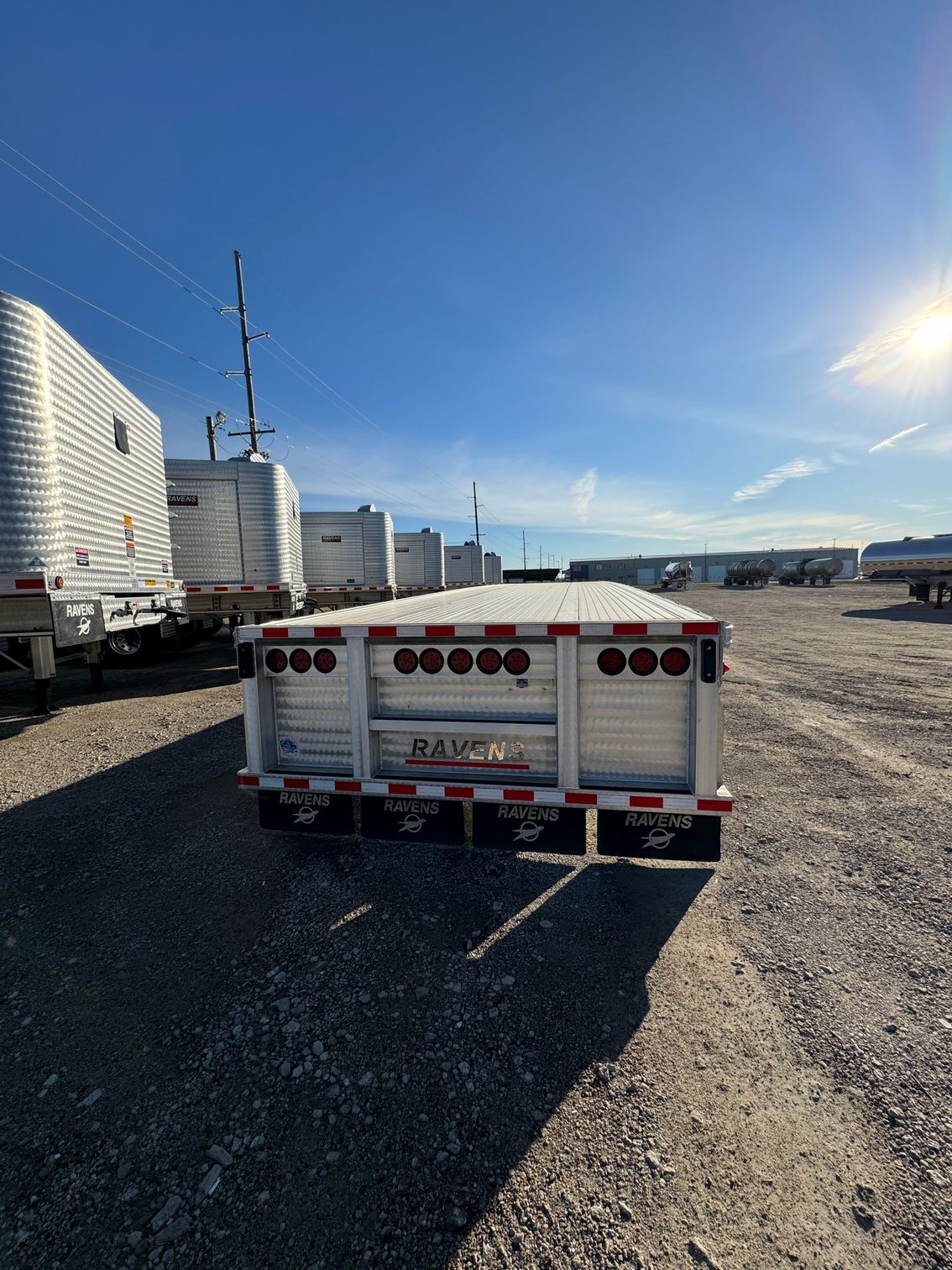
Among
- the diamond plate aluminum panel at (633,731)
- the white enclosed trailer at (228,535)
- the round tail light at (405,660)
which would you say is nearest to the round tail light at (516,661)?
the diamond plate aluminum panel at (633,731)

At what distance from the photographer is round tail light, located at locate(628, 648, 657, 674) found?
2.81 m

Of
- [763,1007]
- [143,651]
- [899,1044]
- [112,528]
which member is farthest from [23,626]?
[899,1044]

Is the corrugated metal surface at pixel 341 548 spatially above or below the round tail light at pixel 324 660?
above

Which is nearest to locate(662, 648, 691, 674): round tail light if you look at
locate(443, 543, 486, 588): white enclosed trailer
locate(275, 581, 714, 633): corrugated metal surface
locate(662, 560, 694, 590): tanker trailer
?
locate(275, 581, 714, 633): corrugated metal surface

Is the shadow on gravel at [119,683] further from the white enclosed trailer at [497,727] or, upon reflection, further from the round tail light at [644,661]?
the round tail light at [644,661]

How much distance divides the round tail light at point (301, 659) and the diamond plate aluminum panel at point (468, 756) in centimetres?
65

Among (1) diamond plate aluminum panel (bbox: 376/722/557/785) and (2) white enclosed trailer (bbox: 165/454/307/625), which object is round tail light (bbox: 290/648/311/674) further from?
(2) white enclosed trailer (bbox: 165/454/307/625)

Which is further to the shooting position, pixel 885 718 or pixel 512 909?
pixel 885 718

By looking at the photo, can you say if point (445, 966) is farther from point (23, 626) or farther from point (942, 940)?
point (23, 626)

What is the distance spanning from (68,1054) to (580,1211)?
84.7 inches

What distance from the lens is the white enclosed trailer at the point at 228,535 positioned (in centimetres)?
1145

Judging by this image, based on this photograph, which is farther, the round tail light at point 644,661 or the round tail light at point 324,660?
the round tail light at point 324,660

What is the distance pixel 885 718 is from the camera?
676cm

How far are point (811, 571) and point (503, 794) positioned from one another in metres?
58.8
